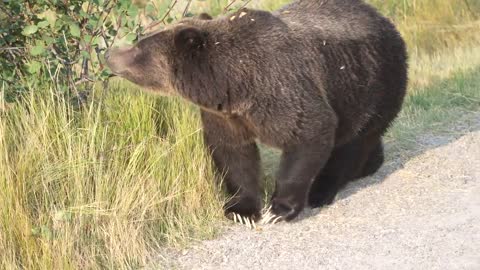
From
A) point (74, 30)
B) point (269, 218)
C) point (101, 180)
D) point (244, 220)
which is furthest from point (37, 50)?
point (269, 218)

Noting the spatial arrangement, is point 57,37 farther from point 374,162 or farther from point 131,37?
point 374,162

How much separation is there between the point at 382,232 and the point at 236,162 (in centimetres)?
114

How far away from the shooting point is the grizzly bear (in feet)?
19.0

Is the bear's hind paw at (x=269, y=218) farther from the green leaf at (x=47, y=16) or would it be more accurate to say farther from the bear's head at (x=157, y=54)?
the green leaf at (x=47, y=16)

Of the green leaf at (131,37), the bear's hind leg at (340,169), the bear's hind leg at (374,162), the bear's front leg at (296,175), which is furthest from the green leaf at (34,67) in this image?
the bear's hind leg at (374,162)

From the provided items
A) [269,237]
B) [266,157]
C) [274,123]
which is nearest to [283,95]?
[274,123]

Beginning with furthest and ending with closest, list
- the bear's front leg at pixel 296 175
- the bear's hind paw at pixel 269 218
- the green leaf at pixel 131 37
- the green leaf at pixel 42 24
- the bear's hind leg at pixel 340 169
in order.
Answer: the bear's hind leg at pixel 340 169
the green leaf at pixel 131 37
the green leaf at pixel 42 24
the bear's hind paw at pixel 269 218
the bear's front leg at pixel 296 175

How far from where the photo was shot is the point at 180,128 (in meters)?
6.55

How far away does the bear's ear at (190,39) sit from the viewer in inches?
226

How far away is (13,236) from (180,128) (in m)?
1.79

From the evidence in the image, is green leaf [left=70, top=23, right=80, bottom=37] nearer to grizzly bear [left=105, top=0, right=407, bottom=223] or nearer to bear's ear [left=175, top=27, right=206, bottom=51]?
grizzly bear [left=105, top=0, right=407, bottom=223]

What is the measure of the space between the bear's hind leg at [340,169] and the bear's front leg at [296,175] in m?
0.48

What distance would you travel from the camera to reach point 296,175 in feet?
19.3

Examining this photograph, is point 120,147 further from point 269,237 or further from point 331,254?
point 331,254
